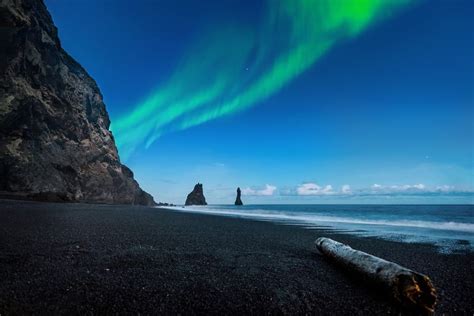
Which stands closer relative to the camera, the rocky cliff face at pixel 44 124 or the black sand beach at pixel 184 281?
the black sand beach at pixel 184 281

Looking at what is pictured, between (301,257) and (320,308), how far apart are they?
10.8 ft

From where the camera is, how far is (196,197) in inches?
5837

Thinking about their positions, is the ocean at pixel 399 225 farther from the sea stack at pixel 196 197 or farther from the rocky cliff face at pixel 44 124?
the sea stack at pixel 196 197

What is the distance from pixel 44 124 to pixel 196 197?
10957 cm

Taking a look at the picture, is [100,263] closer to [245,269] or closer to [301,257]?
[245,269]

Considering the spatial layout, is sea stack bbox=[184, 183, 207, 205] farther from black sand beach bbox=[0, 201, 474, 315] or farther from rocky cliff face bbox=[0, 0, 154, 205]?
black sand beach bbox=[0, 201, 474, 315]

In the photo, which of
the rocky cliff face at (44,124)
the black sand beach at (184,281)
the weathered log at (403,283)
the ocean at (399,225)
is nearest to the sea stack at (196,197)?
the rocky cliff face at (44,124)

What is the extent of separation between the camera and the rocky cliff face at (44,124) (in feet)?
116

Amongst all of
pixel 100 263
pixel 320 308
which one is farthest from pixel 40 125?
pixel 320 308

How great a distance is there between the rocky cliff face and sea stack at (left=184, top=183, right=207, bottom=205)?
81.7 metres

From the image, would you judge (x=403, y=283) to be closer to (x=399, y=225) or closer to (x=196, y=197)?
(x=399, y=225)

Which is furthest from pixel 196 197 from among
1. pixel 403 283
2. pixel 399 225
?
pixel 403 283

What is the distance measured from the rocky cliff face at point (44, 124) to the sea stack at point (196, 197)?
81.7m

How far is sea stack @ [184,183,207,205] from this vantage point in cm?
14812
